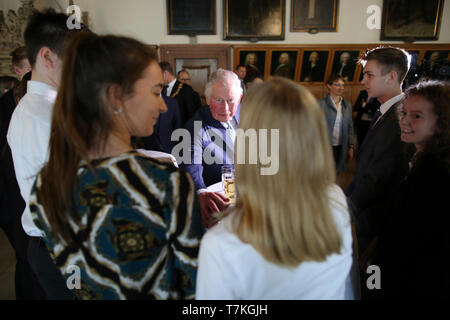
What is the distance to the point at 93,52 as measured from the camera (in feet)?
3.14

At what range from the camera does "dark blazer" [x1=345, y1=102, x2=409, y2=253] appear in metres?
2.29

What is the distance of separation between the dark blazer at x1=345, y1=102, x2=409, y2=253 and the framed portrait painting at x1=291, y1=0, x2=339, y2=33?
6.31m

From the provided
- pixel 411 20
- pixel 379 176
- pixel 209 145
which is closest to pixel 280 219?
pixel 379 176

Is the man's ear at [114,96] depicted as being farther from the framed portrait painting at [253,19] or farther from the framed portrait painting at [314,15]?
the framed portrait painting at [314,15]

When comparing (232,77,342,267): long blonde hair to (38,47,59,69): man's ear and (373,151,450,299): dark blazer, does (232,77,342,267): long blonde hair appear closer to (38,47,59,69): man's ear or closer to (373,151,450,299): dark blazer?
(373,151,450,299): dark blazer

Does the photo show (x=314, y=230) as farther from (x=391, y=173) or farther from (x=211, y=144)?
(x=211, y=144)

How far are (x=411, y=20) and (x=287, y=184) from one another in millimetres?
8957

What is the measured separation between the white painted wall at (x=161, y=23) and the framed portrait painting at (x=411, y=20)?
256 millimetres

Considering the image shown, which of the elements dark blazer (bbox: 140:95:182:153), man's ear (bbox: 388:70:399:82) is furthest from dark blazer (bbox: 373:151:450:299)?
dark blazer (bbox: 140:95:182:153)

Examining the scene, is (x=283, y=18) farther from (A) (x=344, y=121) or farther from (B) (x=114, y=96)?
(B) (x=114, y=96)

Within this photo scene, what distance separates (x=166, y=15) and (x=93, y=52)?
26.1ft

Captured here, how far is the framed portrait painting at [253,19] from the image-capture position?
770 centimetres

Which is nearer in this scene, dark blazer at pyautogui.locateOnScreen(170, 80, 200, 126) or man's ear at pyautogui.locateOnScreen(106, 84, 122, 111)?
man's ear at pyautogui.locateOnScreen(106, 84, 122, 111)
